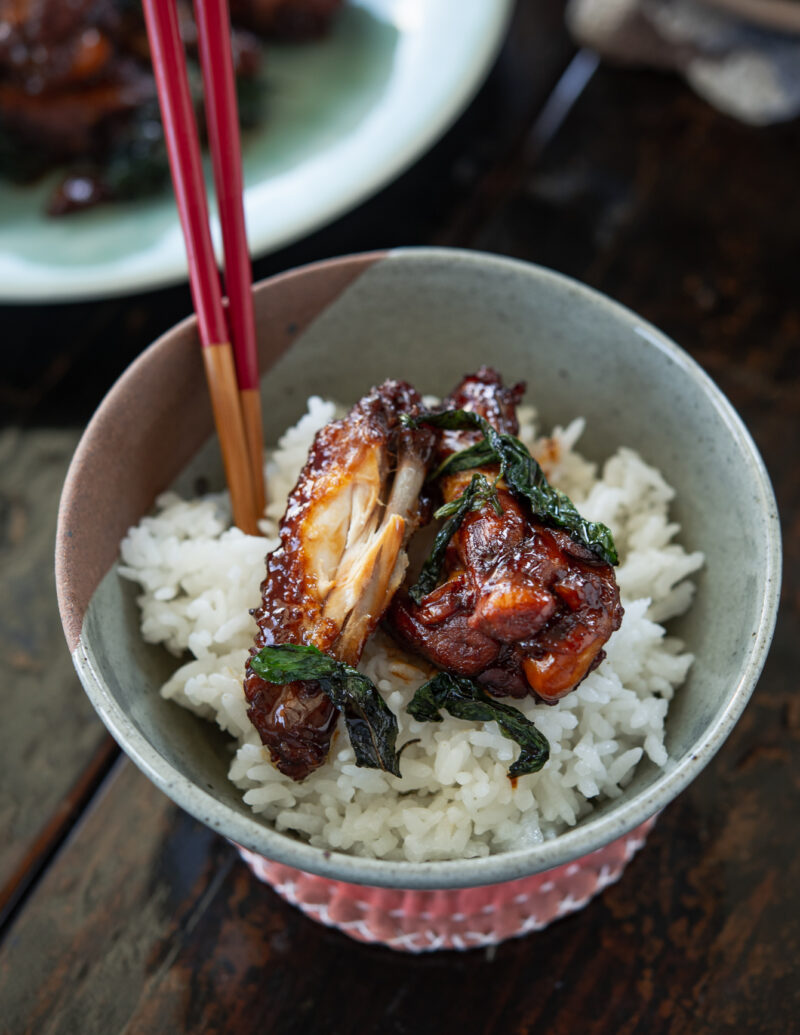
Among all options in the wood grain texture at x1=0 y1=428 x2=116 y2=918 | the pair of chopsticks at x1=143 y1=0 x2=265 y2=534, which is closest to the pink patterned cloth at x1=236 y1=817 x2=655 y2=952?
the wood grain texture at x1=0 y1=428 x2=116 y2=918

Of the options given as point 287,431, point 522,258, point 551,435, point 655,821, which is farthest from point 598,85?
point 655,821

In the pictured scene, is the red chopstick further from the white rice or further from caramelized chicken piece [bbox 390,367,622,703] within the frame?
caramelized chicken piece [bbox 390,367,622,703]

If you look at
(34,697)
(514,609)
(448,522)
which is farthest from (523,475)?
(34,697)

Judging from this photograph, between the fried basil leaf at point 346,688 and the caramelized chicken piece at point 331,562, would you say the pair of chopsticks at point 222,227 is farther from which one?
the fried basil leaf at point 346,688

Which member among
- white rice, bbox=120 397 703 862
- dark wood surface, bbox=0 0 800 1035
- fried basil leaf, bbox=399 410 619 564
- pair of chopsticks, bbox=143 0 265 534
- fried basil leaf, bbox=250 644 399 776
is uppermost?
pair of chopsticks, bbox=143 0 265 534

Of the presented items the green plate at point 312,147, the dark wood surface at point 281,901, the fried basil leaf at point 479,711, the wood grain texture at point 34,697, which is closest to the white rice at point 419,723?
the fried basil leaf at point 479,711

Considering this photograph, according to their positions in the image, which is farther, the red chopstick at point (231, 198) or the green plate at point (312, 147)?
the green plate at point (312, 147)

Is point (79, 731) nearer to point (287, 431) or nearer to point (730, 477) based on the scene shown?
point (287, 431)
